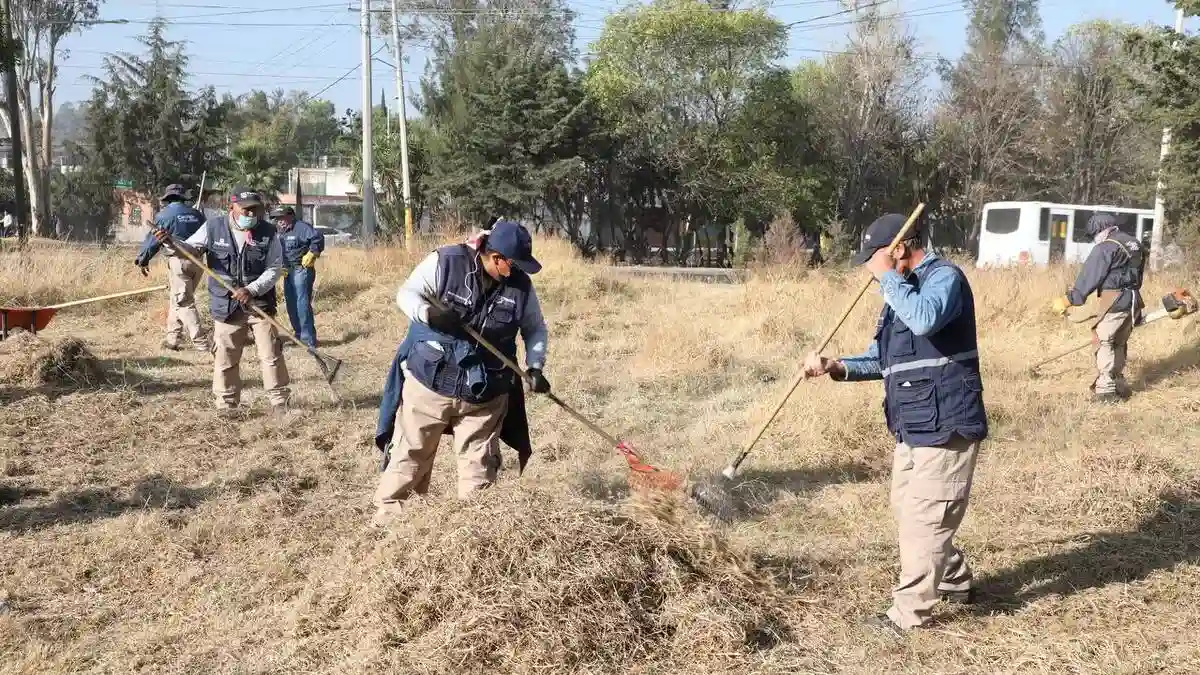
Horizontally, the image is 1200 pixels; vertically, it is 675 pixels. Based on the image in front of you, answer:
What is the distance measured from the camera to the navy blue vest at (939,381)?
3.67 meters

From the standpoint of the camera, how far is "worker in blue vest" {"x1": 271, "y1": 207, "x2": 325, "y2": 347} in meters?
10.3

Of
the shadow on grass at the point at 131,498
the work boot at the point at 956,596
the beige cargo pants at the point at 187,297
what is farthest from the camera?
the beige cargo pants at the point at 187,297

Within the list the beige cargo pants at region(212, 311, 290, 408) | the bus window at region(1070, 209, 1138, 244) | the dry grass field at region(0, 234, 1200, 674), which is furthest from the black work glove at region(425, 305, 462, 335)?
the bus window at region(1070, 209, 1138, 244)

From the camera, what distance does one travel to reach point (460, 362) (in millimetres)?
4320

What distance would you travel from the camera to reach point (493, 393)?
4430mm

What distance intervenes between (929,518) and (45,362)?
7340 millimetres

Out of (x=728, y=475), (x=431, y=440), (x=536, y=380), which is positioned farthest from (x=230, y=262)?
(x=728, y=475)

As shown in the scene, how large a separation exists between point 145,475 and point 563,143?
2318cm

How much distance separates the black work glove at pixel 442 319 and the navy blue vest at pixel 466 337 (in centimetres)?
8

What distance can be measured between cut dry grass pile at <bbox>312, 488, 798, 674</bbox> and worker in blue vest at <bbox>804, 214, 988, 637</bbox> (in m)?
0.53

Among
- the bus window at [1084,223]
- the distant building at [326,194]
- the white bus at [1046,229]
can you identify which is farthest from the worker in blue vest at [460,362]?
the distant building at [326,194]

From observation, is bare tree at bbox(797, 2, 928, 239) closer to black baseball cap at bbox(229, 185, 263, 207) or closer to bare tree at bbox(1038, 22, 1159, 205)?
bare tree at bbox(1038, 22, 1159, 205)

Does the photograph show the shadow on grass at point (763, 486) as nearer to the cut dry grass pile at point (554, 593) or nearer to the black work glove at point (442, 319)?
the cut dry grass pile at point (554, 593)

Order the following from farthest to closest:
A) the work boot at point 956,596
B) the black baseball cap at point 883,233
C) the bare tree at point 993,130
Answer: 1. the bare tree at point 993,130
2. the work boot at point 956,596
3. the black baseball cap at point 883,233
